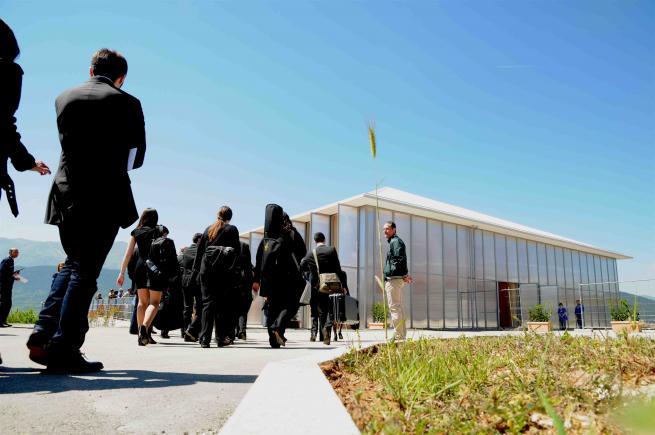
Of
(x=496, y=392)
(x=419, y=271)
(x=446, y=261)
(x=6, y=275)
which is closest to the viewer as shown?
(x=496, y=392)

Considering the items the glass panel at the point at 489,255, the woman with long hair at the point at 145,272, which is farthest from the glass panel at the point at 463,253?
the woman with long hair at the point at 145,272

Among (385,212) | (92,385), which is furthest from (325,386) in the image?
(385,212)

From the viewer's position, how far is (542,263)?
28703mm

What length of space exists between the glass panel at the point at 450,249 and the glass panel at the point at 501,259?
359 cm

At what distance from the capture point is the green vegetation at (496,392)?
1566mm

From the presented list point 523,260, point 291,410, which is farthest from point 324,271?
point 523,260

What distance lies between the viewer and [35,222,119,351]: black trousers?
11.2 feet

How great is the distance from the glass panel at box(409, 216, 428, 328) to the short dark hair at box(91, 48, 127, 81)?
60.6 ft

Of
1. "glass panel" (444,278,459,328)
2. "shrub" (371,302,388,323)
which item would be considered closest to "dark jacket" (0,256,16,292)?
"shrub" (371,302,388,323)

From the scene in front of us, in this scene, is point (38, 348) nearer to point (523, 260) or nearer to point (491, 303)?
point (491, 303)

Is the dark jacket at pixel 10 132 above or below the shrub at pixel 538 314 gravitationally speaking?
above

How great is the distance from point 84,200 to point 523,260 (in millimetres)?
27514

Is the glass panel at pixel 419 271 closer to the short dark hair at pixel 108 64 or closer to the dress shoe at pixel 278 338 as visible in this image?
the dress shoe at pixel 278 338

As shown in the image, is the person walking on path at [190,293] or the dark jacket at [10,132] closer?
the dark jacket at [10,132]
